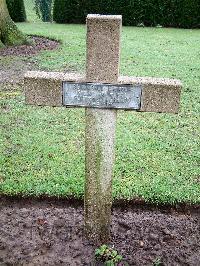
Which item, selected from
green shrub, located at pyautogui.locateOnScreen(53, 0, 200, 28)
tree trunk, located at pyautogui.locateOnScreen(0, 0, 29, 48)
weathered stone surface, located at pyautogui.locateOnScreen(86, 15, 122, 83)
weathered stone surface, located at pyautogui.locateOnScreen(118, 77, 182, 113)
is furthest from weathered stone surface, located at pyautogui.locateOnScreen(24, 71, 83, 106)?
green shrub, located at pyautogui.locateOnScreen(53, 0, 200, 28)

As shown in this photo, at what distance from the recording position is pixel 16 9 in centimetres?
2098

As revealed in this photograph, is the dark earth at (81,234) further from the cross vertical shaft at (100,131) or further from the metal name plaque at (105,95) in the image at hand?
the metal name plaque at (105,95)

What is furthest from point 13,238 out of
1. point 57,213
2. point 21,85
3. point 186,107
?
point 21,85

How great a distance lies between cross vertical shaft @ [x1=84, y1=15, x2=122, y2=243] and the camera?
263 centimetres

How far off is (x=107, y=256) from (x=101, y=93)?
1254mm

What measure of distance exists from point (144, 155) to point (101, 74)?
2.35m

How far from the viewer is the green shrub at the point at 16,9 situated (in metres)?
20.7

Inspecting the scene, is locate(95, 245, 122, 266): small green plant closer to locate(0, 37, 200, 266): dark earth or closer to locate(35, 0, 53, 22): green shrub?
locate(0, 37, 200, 266): dark earth

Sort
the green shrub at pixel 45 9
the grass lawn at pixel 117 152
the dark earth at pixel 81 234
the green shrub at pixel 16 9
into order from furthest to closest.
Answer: the green shrub at pixel 45 9
the green shrub at pixel 16 9
the grass lawn at pixel 117 152
the dark earth at pixel 81 234

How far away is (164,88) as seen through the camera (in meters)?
2.87

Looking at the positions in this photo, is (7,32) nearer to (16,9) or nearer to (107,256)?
(16,9)

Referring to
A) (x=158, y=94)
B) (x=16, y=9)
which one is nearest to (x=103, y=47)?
(x=158, y=94)

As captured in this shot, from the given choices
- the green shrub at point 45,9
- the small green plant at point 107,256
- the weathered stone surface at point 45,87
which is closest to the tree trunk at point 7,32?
the weathered stone surface at point 45,87

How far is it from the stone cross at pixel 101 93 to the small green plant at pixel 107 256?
42cm
